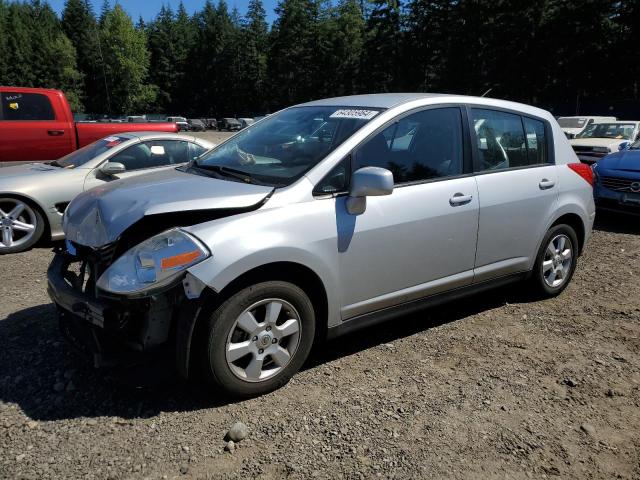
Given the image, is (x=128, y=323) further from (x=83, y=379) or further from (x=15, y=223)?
(x=15, y=223)

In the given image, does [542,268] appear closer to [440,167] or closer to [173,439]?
[440,167]

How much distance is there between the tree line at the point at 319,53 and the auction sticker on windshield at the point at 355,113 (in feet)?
81.6

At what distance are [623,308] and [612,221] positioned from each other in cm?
469

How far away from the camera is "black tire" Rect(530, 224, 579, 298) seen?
456 centimetres

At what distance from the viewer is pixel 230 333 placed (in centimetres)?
288

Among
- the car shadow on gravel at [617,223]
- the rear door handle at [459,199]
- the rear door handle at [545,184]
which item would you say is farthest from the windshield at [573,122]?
the rear door handle at [459,199]

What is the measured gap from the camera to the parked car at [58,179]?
20.3ft

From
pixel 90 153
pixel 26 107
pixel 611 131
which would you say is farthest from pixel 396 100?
pixel 611 131

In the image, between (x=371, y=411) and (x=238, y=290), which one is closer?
(x=238, y=290)

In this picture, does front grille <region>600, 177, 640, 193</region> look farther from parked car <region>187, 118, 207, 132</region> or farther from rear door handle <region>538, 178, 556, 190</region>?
parked car <region>187, 118, 207, 132</region>

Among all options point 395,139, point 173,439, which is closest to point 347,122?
point 395,139

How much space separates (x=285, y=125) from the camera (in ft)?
13.1

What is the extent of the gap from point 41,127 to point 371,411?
7.94 m

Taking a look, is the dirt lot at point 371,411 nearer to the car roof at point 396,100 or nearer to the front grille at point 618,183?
the car roof at point 396,100
